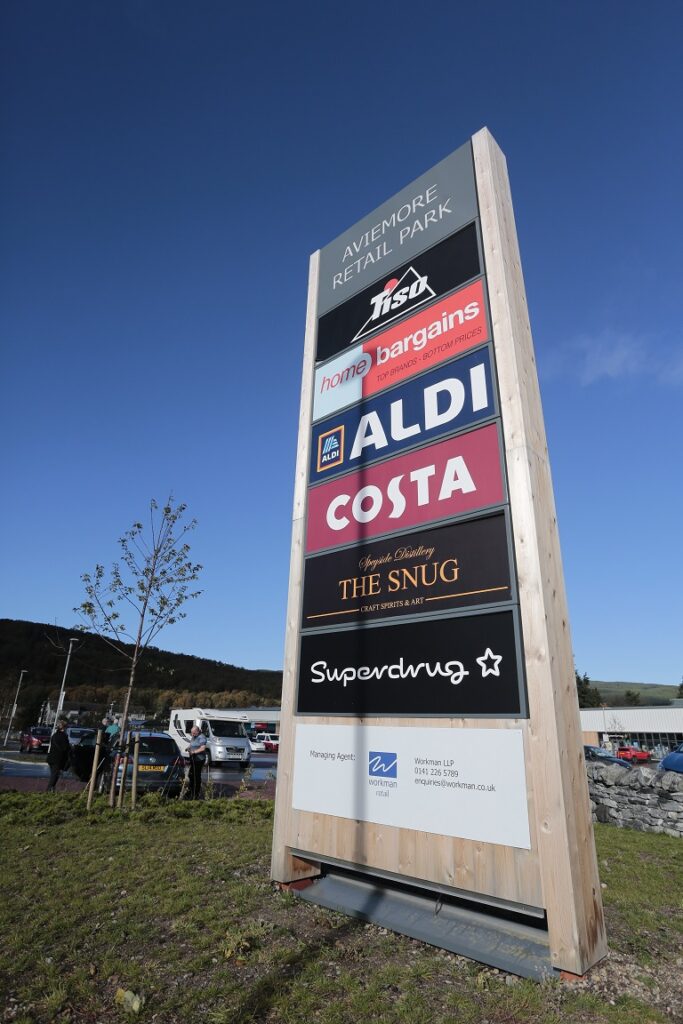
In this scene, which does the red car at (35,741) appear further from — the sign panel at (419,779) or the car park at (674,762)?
the sign panel at (419,779)

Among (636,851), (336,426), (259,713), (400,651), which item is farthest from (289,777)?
(259,713)

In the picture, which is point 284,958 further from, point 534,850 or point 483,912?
point 534,850

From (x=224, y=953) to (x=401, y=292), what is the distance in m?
7.14

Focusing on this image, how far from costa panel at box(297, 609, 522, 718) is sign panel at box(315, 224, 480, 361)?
4005mm

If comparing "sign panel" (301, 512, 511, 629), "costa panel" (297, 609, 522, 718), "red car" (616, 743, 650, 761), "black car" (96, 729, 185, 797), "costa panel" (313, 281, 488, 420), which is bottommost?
"red car" (616, 743, 650, 761)

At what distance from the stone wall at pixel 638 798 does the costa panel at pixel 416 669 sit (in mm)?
8981

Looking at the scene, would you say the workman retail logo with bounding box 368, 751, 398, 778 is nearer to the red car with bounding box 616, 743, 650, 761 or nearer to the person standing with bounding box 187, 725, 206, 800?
the person standing with bounding box 187, 725, 206, 800

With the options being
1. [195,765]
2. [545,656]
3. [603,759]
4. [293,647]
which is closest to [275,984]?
[545,656]

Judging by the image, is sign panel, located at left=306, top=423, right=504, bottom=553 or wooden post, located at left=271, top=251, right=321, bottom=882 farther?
wooden post, located at left=271, top=251, right=321, bottom=882

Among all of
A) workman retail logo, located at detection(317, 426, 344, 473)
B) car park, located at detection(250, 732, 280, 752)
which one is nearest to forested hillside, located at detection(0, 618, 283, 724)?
car park, located at detection(250, 732, 280, 752)

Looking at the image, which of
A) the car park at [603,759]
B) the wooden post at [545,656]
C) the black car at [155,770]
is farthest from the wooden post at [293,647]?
the car park at [603,759]

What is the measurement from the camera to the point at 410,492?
6137 mm

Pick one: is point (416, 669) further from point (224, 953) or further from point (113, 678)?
point (113, 678)

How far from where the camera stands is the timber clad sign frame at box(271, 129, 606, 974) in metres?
→ 4.36
